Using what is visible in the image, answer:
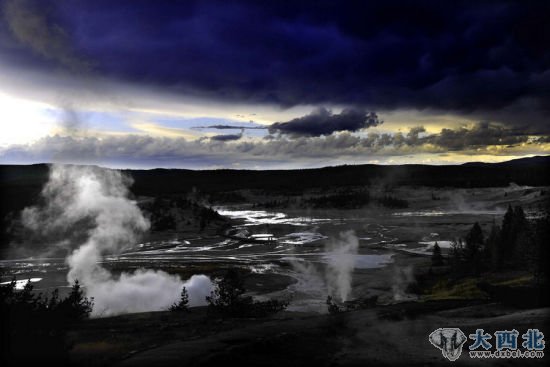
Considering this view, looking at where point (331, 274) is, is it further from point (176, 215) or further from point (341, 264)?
point (176, 215)

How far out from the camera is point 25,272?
3266cm

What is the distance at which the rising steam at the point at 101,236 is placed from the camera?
75.8 feet

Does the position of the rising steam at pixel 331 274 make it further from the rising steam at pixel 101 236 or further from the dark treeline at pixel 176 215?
the dark treeline at pixel 176 215

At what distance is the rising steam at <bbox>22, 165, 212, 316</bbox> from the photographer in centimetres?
2311

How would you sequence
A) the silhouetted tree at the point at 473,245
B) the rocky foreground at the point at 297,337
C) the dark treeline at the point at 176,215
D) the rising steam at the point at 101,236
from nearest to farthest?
the rocky foreground at the point at 297,337, the rising steam at the point at 101,236, the silhouetted tree at the point at 473,245, the dark treeline at the point at 176,215

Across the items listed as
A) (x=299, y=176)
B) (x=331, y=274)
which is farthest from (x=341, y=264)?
(x=299, y=176)

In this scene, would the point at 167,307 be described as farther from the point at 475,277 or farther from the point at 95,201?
the point at 95,201

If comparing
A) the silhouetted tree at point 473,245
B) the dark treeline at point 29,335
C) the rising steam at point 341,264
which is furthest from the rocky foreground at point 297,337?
the silhouetted tree at point 473,245

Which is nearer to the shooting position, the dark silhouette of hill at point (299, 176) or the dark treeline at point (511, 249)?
the dark treeline at point (511, 249)

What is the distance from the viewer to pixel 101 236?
4819 cm

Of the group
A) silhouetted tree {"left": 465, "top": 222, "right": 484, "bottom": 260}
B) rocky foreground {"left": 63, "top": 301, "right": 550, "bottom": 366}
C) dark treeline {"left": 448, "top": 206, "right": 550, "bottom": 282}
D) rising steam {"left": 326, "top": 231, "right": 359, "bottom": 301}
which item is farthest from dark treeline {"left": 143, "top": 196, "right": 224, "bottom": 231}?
rocky foreground {"left": 63, "top": 301, "right": 550, "bottom": 366}

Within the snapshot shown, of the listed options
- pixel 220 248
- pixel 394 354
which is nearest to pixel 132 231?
pixel 220 248

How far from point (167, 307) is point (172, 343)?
30.3 feet

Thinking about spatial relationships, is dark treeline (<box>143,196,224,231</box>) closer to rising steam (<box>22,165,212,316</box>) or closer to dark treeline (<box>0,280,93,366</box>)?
rising steam (<box>22,165,212,316</box>)
